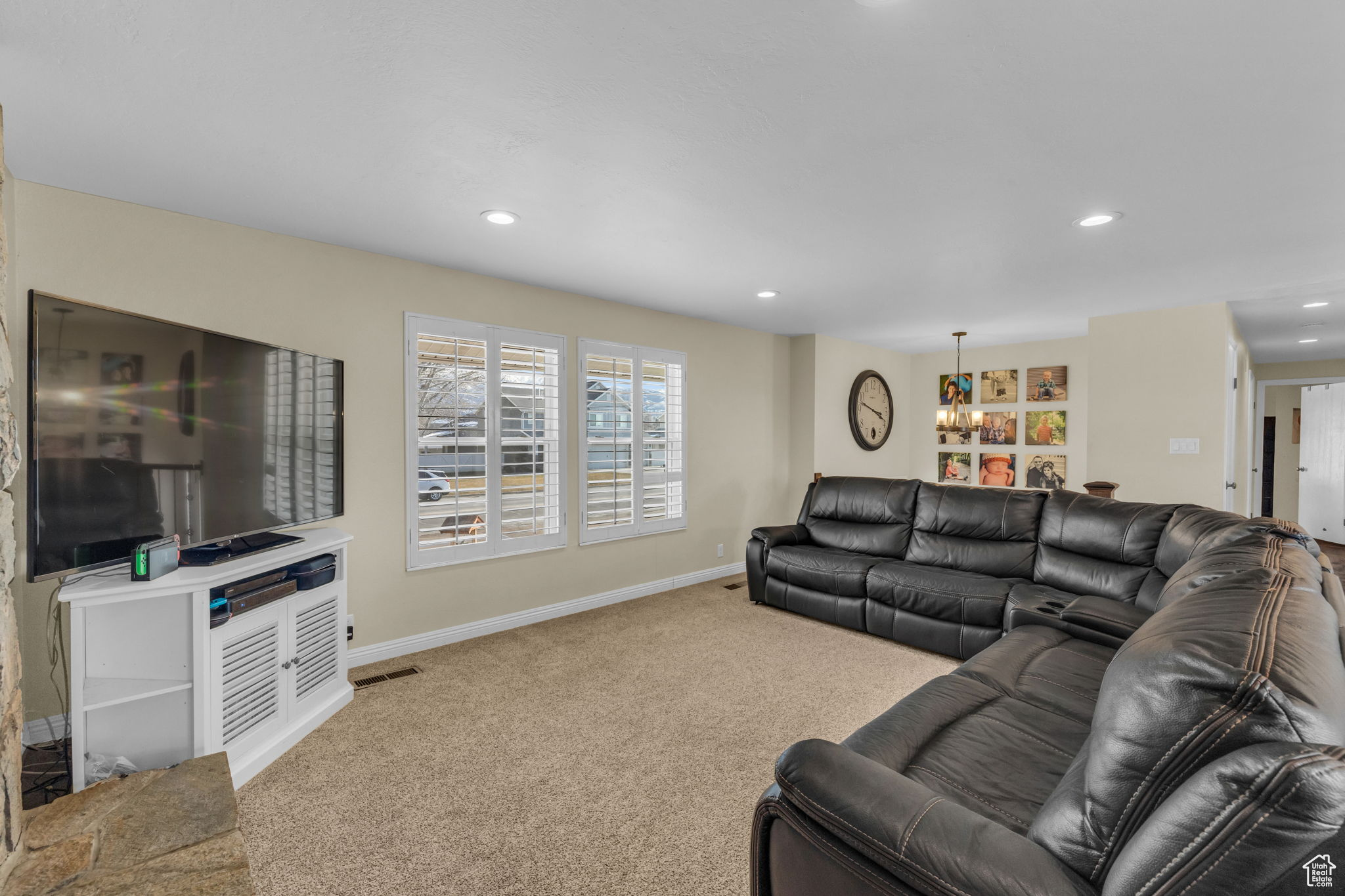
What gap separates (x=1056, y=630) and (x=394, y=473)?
11.6ft

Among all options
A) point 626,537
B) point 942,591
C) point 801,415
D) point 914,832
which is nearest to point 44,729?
point 626,537

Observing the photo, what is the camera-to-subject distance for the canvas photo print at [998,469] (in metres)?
6.65

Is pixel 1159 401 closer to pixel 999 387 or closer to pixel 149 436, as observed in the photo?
pixel 999 387

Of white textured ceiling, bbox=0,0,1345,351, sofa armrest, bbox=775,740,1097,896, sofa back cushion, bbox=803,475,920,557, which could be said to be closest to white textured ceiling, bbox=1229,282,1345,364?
white textured ceiling, bbox=0,0,1345,351

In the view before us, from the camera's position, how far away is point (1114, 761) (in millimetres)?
904

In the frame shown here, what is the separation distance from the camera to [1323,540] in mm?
7016

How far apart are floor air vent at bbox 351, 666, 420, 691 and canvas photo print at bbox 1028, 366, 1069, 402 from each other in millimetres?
6612

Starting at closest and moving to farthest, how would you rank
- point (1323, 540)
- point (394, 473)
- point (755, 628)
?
point (394, 473)
point (755, 628)
point (1323, 540)

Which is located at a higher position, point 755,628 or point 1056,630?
point 1056,630

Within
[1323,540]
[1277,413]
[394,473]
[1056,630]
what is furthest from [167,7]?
[1277,413]

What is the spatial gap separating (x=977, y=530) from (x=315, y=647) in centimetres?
395

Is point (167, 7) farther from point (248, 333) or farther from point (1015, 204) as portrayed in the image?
point (1015, 204)

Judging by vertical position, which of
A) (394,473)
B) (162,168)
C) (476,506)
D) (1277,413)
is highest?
(162,168)

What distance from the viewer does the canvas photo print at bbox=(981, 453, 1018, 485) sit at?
6652mm
